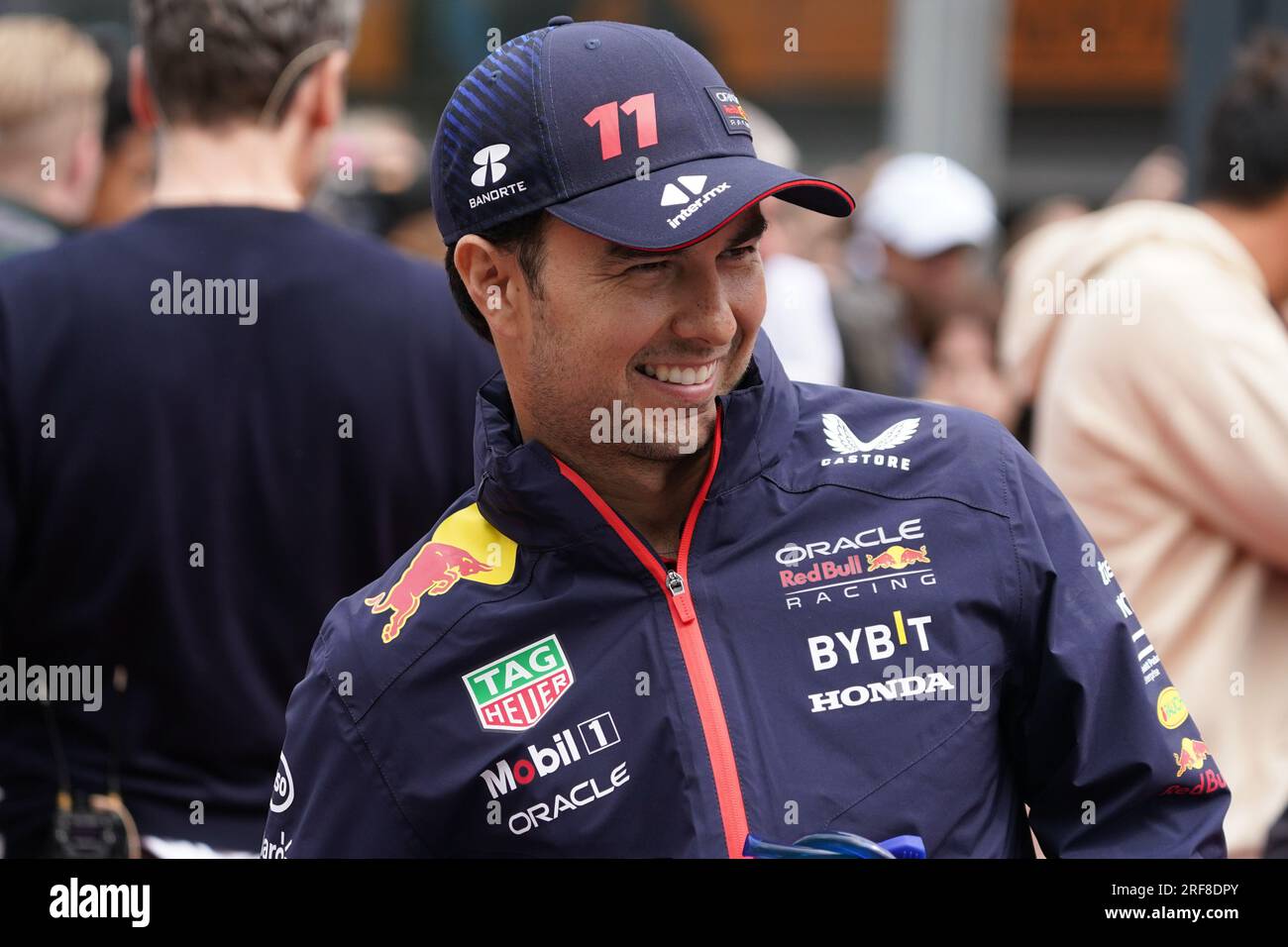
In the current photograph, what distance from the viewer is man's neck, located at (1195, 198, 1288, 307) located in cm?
365

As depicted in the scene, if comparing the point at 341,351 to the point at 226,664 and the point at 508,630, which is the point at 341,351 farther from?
the point at 508,630

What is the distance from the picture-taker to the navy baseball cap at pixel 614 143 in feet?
6.64

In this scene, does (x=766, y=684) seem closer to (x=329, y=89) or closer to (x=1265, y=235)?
(x=329, y=89)

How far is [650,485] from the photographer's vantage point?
6.98 feet

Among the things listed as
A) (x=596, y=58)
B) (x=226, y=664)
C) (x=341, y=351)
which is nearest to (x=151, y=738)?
(x=226, y=664)

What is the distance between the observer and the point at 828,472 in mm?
2104

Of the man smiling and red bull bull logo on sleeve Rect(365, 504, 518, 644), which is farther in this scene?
red bull bull logo on sleeve Rect(365, 504, 518, 644)

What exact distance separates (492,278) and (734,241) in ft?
1.12

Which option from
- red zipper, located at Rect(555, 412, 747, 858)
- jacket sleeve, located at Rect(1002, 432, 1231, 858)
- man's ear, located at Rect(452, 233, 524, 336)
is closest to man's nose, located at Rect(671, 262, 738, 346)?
red zipper, located at Rect(555, 412, 747, 858)

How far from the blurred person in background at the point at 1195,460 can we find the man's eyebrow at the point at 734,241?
4.87ft

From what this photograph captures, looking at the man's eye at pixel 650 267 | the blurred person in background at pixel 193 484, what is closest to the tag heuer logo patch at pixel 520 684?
the man's eye at pixel 650 267

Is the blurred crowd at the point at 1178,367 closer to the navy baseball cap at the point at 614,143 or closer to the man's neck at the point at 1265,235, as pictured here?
the man's neck at the point at 1265,235

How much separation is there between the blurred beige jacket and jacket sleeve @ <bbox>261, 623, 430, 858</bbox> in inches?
70.1

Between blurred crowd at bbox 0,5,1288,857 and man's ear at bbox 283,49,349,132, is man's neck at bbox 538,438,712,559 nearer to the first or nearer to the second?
blurred crowd at bbox 0,5,1288,857
